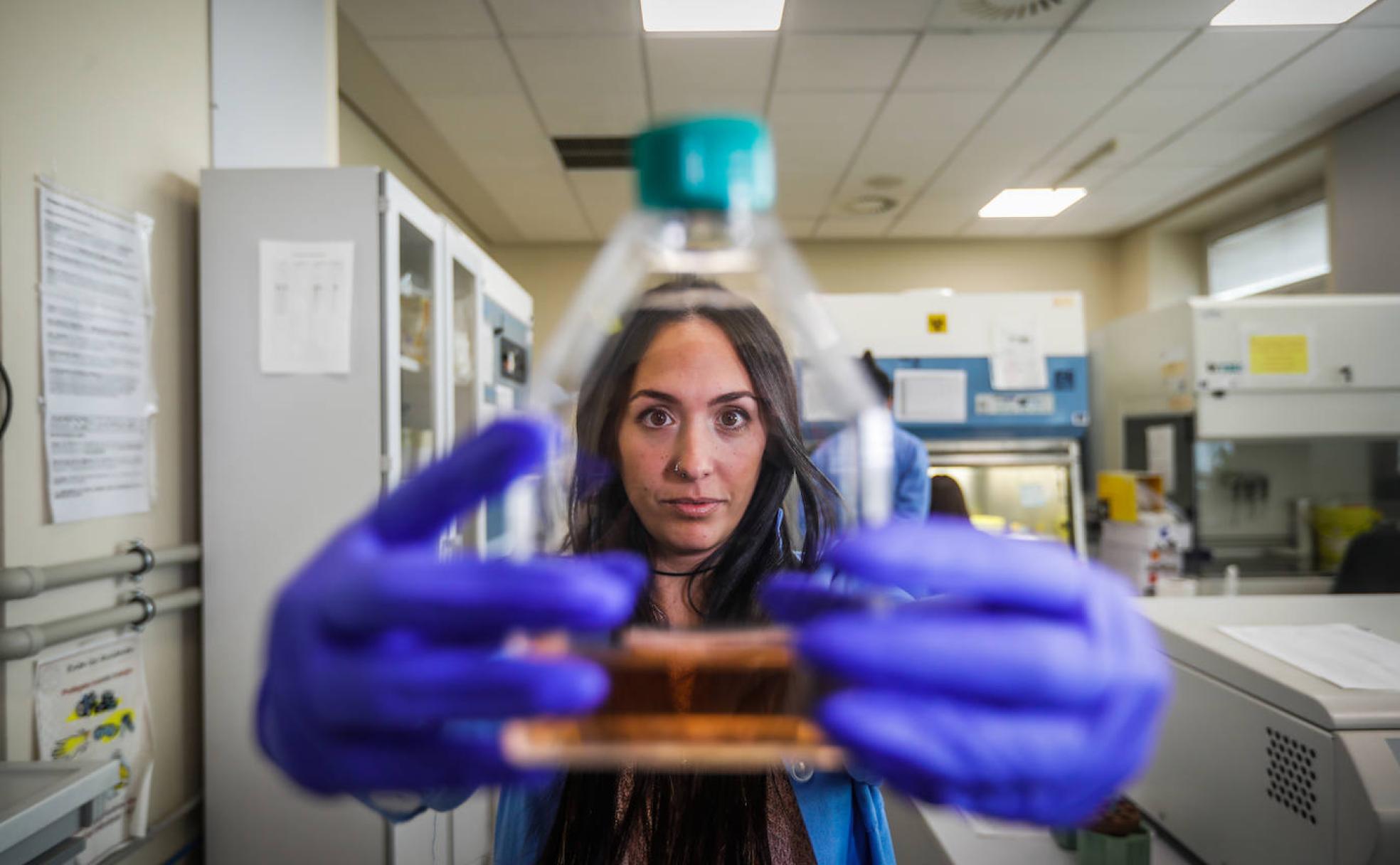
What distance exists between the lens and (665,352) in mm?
531

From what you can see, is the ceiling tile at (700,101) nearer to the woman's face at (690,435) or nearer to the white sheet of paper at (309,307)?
the white sheet of paper at (309,307)

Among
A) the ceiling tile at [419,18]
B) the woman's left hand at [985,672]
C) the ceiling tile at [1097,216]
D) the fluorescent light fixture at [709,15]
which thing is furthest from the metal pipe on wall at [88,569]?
the ceiling tile at [1097,216]

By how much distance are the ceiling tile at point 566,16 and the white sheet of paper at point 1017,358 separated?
2062 millimetres

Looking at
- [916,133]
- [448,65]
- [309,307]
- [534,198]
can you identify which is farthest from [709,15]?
[534,198]

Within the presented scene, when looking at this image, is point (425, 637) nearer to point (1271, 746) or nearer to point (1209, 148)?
point (1271, 746)

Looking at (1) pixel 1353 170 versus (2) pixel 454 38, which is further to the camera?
(1) pixel 1353 170

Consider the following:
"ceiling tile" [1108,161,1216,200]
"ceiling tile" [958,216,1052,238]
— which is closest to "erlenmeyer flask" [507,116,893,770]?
"ceiling tile" [1108,161,1216,200]

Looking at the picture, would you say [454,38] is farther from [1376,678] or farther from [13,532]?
[1376,678]

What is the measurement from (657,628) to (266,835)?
164cm

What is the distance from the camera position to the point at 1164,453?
311cm

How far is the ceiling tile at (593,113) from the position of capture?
125 inches

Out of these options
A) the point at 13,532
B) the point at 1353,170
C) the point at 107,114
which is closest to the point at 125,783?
the point at 13,532

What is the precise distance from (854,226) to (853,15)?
2661 mm

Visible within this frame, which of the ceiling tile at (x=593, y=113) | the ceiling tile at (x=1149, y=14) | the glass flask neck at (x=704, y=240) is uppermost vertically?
the ceiling tile at (x=1149, y=14)
